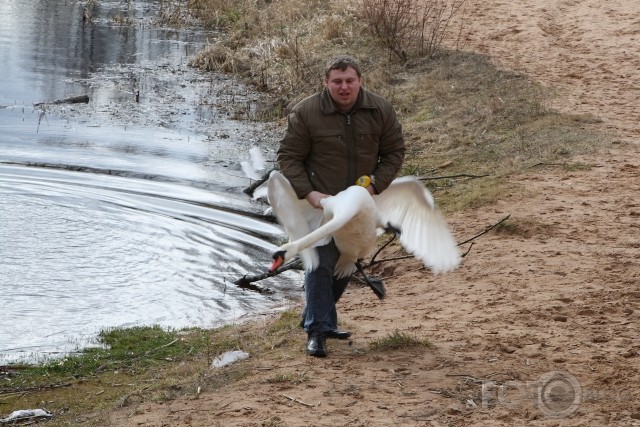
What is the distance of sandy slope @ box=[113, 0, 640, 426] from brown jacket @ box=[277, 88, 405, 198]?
3.96 feet

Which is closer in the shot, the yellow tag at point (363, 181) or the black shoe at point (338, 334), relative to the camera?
the yellow tag at point (363, 181)

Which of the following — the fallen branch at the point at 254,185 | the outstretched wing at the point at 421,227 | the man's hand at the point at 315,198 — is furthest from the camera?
the fallen branch at the point at 254,185

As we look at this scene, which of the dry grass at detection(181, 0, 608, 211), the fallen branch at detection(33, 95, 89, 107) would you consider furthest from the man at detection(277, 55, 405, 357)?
the fallen branch at detection(33, 95, 89, 107)

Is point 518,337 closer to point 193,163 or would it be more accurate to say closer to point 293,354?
point 293,354

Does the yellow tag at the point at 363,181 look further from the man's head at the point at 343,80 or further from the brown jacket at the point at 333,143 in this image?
the man's head at the point at 343,80

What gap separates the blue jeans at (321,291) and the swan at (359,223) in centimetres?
5

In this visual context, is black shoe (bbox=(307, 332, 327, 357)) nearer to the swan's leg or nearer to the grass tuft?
the grass tuft

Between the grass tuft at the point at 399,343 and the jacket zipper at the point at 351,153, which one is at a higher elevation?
the jacket zipper at the point at 351,153

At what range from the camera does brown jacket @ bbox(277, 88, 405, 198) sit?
6660 mm

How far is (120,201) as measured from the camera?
12312 mm

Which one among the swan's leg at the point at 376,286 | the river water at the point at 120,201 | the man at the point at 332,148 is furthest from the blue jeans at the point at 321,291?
the river water at the point at 120,201

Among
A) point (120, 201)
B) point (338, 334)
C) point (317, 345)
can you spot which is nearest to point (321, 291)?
point (317, 345)

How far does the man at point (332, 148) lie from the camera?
6.63 m

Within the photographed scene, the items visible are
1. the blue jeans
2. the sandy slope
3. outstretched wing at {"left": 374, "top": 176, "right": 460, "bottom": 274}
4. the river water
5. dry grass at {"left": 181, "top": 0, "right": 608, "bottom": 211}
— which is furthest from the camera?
dry grass at {"left": 181, "top": 0, "right": 608, "bottom": 211}
